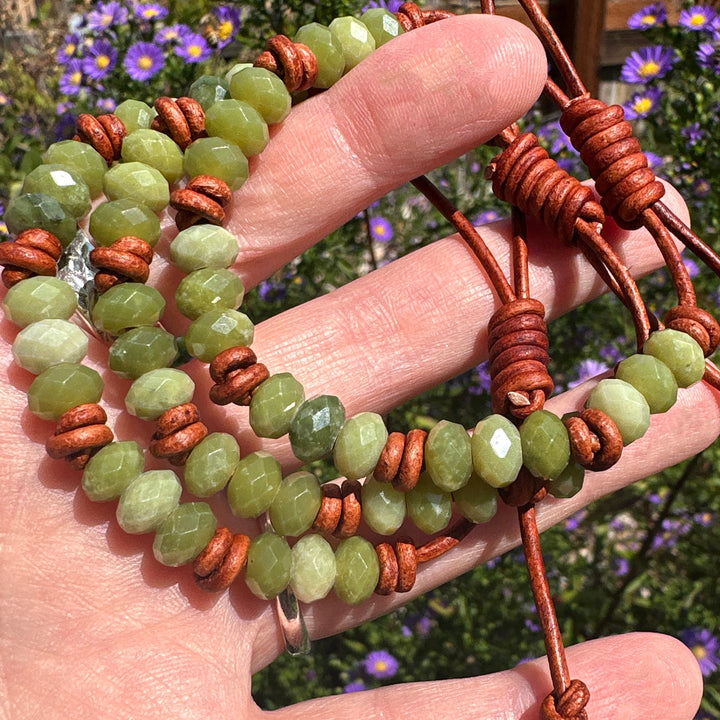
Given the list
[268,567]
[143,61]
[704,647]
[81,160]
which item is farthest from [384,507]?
[143,61]

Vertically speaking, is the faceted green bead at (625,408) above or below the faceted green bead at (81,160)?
below

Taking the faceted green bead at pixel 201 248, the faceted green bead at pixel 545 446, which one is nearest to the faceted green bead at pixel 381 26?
the faceted green bead at pixel 201 248

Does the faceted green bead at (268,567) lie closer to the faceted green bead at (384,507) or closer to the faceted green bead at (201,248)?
the faceted green bead at (384,507)

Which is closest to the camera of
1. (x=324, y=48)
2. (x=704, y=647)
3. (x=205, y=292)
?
(x=205, y=292)

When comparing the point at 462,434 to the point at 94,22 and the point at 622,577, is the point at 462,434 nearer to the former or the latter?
the point at 622,577

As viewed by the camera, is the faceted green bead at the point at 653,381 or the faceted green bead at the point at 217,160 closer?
the faceted green bead at the point at 653,381

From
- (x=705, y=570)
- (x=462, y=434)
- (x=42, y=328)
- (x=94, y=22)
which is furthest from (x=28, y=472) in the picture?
(x=705, y=570)

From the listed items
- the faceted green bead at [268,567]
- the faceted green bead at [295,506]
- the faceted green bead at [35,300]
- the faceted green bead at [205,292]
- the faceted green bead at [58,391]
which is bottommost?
the faceted green bead at [268,567]

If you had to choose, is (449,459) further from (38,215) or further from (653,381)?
(38,215)
